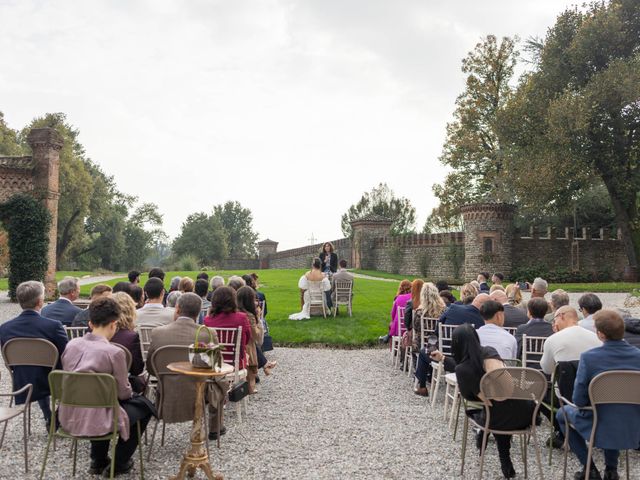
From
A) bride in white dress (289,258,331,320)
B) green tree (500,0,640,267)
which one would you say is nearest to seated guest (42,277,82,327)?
bride in white dress (289,258,331,320)

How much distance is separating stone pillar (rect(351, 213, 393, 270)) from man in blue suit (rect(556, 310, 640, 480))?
32176 millimetres

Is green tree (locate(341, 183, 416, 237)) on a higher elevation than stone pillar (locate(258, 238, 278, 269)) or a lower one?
higher

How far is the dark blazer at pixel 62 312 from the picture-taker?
20.6ft

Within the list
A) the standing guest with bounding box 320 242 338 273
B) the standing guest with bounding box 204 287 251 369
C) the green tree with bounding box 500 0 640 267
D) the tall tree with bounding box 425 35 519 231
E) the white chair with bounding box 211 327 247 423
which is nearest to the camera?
the white chair with bounding box 211 327 247 423

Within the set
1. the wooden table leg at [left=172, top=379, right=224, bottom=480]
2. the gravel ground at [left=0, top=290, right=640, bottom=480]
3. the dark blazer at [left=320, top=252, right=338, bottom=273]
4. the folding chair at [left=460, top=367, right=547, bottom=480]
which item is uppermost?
the dark blazer at [left=320, top=252, right=338, bottom=273]

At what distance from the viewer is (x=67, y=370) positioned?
12.7 ft

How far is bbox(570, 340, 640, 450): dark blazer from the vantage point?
374 cm

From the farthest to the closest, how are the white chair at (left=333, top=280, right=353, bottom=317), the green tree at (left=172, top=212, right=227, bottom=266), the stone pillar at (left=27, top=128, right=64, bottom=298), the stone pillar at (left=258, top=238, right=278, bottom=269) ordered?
the green tree at (left=172, top=212, right=227, bottom=266)
the stone pillar at (left=258, top=238, right=278, bottom=269)
the stone pillar at (left=27, top=128, right=64, bottom=298)
the white chair at (left=333, top=280, right=353, bottom=317)

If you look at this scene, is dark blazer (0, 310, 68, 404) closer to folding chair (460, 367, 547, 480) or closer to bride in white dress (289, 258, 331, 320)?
folding chair (460, 367, 547, 480)

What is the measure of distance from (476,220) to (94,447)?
28584 mm

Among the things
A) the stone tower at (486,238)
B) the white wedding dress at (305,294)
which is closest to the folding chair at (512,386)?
the white wedding dress at (305,294)

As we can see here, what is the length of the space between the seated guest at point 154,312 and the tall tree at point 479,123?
31.7 m

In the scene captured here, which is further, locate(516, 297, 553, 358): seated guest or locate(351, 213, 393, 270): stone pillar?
locate(351, 213, 393, 270): stone pillar

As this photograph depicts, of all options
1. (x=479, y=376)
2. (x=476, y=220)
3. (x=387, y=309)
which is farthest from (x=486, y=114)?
(x=479, y=376)
